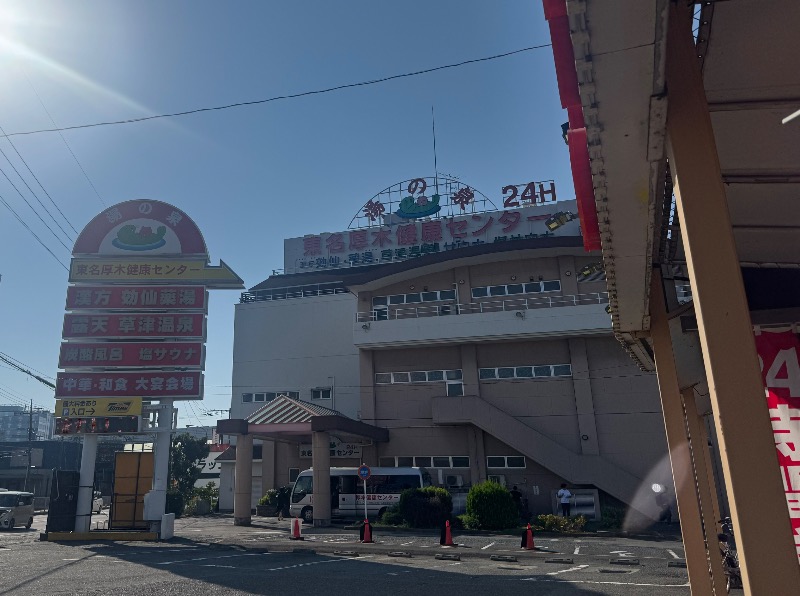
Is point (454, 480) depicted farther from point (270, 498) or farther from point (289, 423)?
point (270, 498)

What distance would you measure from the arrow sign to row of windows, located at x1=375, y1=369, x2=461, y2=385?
11356mm

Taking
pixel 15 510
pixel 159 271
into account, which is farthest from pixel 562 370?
pixel 15 510

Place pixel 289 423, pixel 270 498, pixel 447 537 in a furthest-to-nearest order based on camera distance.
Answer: pixel 270 498, pixel 289 423, pixel 447 537

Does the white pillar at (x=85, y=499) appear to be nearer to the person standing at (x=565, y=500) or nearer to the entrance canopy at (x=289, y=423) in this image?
the entrance canopy at (x=289, y=423)

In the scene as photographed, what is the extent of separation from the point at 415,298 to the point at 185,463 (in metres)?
20.8

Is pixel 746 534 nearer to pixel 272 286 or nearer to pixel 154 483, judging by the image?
pixel 154 483

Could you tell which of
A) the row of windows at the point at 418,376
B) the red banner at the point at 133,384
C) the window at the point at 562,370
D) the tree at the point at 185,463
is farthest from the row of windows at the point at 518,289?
the tree at the point at 185,463

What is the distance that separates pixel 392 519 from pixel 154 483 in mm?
9334

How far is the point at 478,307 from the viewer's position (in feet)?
98.8

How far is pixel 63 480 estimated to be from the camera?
20562mm

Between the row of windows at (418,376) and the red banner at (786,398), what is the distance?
24.5m

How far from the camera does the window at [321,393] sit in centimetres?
3691

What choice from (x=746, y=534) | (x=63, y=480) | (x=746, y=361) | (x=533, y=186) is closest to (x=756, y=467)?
(x=746, y=534)

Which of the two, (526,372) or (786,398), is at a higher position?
(526,372)
